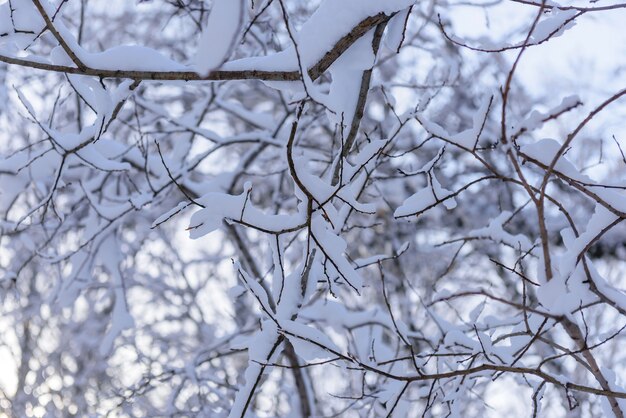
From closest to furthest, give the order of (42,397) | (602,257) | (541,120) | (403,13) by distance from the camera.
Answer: (541,120), (403,13), (42,397), (602,257)

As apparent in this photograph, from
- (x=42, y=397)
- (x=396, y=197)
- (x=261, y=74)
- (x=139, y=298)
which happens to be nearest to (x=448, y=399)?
(x=261, y=74)

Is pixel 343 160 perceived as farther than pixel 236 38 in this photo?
Yes

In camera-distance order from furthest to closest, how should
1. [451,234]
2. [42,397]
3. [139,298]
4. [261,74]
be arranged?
[139,298]
[451,234]
[42,397]
[261,74]

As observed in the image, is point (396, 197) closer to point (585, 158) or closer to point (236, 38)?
point (585, 158)

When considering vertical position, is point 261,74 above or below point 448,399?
above

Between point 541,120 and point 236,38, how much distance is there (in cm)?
57

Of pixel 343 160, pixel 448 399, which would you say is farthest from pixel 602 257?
pixel 343 160

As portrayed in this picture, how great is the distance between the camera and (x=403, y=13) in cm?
179

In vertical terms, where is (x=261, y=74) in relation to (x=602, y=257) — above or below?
below

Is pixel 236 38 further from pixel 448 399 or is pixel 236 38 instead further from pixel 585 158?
pixel 585 158

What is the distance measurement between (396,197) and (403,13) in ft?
13.1

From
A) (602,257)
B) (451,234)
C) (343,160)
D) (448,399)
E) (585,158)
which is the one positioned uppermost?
(585,158)

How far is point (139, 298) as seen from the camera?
669cm

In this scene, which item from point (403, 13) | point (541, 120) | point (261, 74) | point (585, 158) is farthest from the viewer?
point (585, 158)
